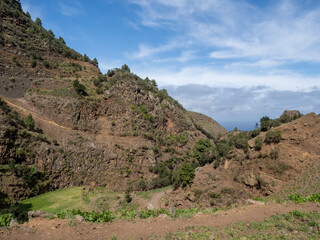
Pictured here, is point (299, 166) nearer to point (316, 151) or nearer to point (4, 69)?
point (316, 151)

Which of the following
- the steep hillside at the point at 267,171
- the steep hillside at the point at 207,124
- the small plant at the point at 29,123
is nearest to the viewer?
the steep hillside at the point at 267,171

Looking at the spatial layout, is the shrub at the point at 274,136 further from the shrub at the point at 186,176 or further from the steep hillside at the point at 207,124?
the steep hillside at the point at 207,124

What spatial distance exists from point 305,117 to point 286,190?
313 inches

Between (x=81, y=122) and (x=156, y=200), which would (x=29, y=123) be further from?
(x=156, y=200)

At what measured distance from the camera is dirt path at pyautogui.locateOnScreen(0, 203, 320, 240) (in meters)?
7.05

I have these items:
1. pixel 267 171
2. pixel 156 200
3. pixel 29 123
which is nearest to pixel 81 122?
pixel 29 123

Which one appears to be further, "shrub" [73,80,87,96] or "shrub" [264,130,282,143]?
"shrub" [73,80,87,96]

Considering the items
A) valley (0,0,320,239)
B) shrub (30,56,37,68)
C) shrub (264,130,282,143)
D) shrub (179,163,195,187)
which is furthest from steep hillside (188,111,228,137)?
shrub (30,56,37,68)

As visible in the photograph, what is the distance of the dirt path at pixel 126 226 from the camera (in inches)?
278

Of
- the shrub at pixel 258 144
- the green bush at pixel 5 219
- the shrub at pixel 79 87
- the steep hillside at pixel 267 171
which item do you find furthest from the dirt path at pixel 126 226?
the shrub at pixel 79 87

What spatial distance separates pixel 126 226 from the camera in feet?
26.7

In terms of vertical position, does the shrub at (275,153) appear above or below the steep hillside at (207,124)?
below

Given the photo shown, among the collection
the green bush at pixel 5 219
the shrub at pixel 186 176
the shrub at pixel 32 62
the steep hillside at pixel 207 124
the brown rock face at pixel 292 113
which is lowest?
the shrub at pixel 186 176

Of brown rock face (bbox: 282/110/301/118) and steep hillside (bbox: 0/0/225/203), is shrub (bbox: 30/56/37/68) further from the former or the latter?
brown rock face (bbox: 282/110/301/118)
